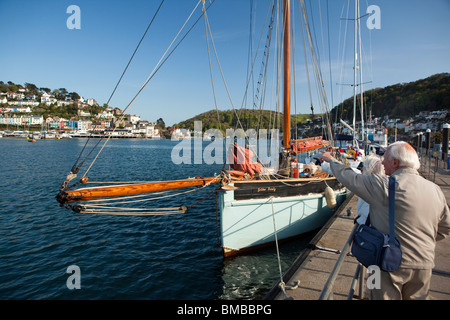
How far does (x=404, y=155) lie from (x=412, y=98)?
105m

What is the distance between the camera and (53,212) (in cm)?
1350

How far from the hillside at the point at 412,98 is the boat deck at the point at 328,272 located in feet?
221

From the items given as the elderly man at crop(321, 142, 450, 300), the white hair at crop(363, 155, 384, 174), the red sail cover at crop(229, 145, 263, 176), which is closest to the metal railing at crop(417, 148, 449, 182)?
the red sail cover at crop(229, 145, 263, 176)

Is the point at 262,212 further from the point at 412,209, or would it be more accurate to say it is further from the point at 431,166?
the point at 431,166

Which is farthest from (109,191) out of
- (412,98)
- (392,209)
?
(412,98)

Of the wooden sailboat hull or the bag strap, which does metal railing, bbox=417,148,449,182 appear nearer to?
the wooden sailboat hull

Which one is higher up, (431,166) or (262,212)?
(431,166)

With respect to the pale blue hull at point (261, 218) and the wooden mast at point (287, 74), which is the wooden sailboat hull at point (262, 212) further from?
the wooden mast at point (287, 74)

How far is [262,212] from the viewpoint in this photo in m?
8.33

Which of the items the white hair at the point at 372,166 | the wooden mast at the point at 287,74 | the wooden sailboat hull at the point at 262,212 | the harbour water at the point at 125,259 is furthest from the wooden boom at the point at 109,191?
the wooden mast at the point at 287,74

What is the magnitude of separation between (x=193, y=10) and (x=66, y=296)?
28.0ft

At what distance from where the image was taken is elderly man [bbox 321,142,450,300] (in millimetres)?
2320

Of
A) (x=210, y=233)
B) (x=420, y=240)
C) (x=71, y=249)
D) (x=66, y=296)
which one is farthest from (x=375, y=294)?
(x=71, y=249)
